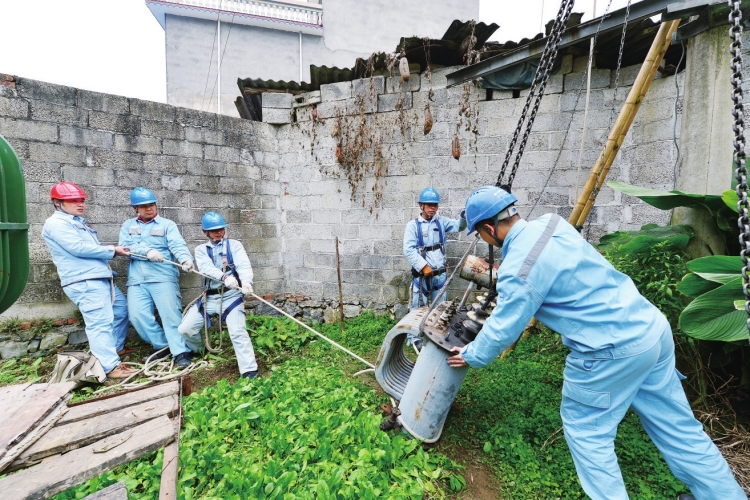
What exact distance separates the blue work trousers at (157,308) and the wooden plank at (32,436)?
2712mm

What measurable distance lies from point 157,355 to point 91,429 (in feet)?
10.0

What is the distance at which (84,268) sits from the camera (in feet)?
13.0

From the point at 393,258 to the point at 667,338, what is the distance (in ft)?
12.1

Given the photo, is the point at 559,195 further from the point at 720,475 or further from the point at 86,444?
the point at 86,444

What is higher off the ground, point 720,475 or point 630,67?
point 630,67

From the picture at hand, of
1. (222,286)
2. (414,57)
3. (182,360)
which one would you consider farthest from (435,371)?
(414,57)

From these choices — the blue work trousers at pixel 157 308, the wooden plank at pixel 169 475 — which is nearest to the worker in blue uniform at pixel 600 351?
the wooden plank at pixel 169 475

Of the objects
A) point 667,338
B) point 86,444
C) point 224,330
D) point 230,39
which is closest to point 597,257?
point 667,338

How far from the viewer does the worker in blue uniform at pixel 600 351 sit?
1.89 meters

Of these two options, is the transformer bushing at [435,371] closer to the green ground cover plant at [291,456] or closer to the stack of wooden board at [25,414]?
the green ground cover plant at [291,456]

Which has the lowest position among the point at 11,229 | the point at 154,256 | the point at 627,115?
the point at 154,256

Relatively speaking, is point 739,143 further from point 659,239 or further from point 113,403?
point 113,403

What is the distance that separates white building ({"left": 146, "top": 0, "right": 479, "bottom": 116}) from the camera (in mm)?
11070

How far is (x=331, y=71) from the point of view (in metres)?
5.21
